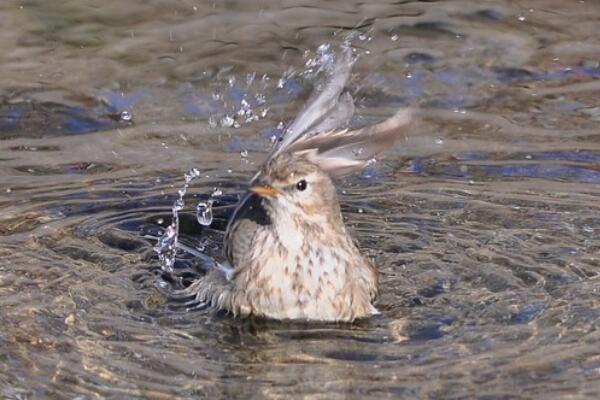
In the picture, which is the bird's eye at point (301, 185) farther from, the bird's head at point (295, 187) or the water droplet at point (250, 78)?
the water droplet at point (250, 78)

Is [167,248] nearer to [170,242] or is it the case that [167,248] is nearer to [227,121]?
[170,242]

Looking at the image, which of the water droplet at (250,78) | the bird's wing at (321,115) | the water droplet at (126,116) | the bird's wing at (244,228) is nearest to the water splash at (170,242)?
the bird's wing at (244,228)

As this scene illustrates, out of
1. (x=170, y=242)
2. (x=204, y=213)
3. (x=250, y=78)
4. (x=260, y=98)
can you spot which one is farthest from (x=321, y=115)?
(x=250, y=78)

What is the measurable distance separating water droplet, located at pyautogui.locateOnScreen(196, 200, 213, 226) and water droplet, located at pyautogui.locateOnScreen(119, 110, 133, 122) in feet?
4.99

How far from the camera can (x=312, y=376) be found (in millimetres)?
6996

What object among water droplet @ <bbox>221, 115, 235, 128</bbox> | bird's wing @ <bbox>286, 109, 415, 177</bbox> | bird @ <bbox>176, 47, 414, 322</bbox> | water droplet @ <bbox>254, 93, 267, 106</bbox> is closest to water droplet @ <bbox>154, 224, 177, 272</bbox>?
bird @ <bbox>176, 47, 414, 322</bbox>

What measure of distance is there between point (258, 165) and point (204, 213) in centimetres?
79

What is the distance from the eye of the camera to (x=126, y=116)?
35.6 ft

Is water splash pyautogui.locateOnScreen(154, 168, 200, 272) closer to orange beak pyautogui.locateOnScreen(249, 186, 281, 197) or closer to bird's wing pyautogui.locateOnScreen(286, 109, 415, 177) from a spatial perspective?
bird's wing pyautogui.locateOnScreen(286, 109, 415, 177)

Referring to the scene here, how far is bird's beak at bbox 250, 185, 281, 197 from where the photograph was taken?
25.1 ft

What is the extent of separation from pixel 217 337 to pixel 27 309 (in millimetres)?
961

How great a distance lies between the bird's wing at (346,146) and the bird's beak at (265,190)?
28.6 inches

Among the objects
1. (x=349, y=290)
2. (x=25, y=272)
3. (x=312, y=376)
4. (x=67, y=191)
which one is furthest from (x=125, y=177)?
(x=312, y=376)

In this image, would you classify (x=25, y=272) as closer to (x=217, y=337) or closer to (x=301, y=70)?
(x=217, y=337)
